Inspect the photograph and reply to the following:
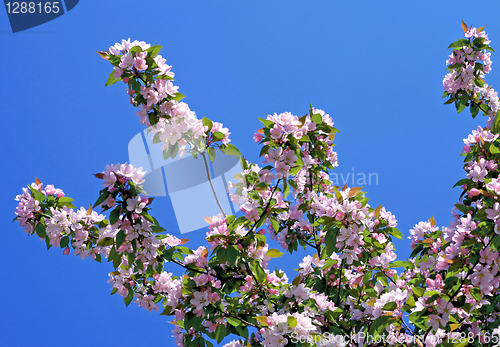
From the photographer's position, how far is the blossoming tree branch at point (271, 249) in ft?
7.48

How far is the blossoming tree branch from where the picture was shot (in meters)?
2.28

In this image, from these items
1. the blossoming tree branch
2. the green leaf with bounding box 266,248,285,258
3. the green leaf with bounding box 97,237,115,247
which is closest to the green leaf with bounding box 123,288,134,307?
the blossoming tree branch

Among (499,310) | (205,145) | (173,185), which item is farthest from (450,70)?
(173,185)

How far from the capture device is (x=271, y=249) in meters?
2.60

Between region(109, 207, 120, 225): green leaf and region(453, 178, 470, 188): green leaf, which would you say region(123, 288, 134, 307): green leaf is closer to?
region(109, 207, 120, 225): green leaf

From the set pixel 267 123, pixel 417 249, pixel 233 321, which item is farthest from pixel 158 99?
pixel 417 249

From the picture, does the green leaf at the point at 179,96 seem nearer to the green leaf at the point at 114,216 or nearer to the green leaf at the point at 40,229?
the green leaf at the point at 114,216

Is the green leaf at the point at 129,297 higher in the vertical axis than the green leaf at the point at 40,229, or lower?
lower

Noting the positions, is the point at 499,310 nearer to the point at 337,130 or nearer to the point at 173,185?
the point at 337,130

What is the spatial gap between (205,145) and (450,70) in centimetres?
289

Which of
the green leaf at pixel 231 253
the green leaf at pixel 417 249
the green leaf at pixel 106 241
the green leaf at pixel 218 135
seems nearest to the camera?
the green leaf at pixel 231 253

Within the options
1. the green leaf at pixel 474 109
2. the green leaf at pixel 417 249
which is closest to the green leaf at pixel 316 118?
the green leaf at pixel 417 249

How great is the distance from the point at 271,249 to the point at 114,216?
104cm

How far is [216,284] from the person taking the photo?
2512 millimetres
